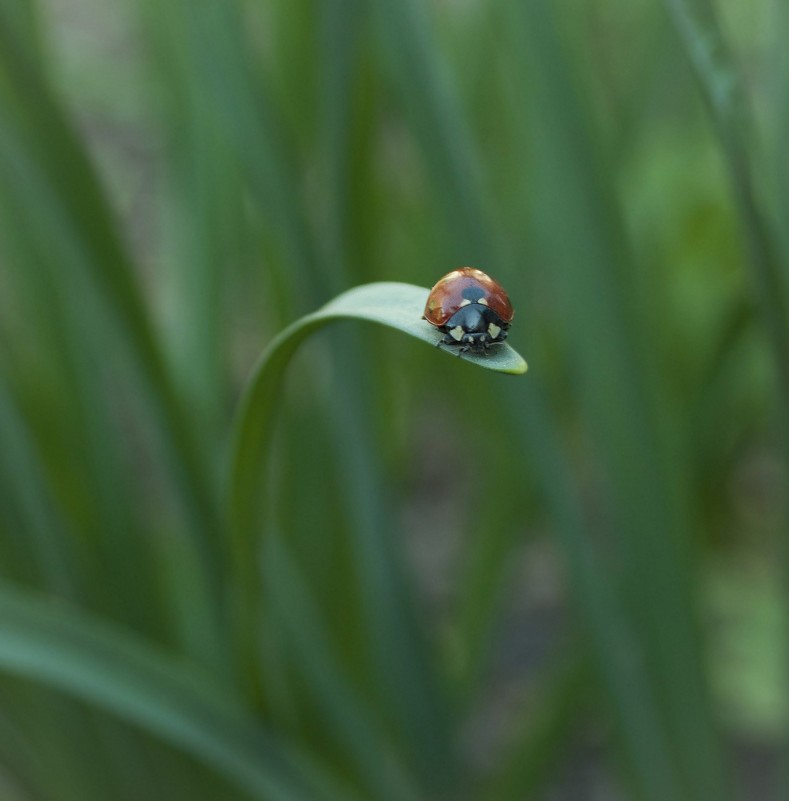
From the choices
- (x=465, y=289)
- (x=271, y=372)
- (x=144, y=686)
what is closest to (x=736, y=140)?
(x=465, y=289)

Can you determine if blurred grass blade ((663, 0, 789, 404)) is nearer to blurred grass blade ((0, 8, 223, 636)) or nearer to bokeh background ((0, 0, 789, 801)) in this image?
bokeh background ((0, 0, 789, 801))

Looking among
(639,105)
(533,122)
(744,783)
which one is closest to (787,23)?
(533,122)

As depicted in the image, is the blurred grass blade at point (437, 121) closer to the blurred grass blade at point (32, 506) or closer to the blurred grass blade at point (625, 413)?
the blurred grass blade at point (625, 413)

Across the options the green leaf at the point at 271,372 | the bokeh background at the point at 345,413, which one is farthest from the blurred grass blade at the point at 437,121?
the green leaf at the point at 271,372

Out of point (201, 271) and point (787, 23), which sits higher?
point (787, 23)

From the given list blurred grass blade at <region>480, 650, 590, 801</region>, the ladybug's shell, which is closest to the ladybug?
the ladybug's shell

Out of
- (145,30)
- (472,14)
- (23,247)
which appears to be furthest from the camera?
(472,14)

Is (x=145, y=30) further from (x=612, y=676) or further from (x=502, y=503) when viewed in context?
(x=612, y=676)

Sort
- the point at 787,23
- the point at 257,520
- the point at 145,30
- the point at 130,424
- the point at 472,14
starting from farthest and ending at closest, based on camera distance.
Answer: the point at 130,424
the point at 472,14
the point at 145,30
the point at 787,23
the point at 257,520
